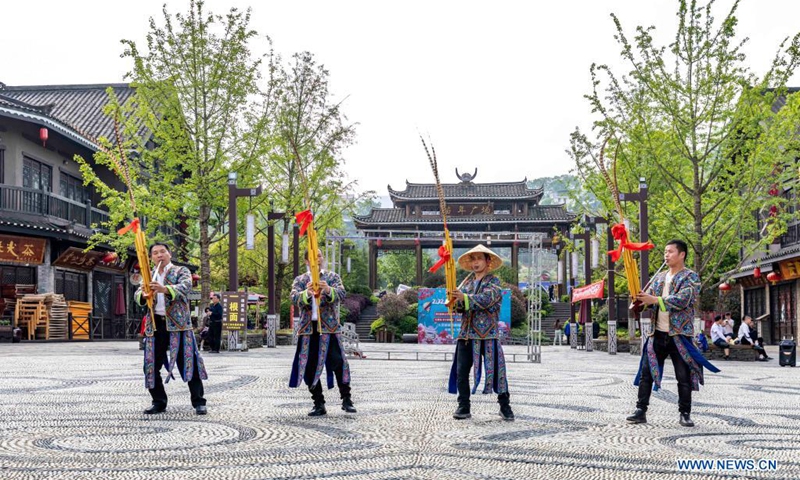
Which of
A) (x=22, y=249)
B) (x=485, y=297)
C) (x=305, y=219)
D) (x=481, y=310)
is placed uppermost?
(x=22, y=249)

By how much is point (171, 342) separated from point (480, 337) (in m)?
2.69

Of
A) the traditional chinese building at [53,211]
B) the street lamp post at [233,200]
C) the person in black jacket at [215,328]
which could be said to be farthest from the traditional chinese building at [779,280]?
the traditional chinese building at [53,211]

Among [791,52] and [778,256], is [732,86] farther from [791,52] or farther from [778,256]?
[778,256]

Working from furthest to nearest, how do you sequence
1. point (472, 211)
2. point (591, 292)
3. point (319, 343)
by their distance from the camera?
1. point (472, 211)
2. point (591, 292)
3. point (319, 343)

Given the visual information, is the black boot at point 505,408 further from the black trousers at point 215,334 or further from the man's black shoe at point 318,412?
the black trousers at point 215,334

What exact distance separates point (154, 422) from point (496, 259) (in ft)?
10.4

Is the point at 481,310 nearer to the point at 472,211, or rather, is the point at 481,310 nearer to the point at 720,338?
the point at 720,338

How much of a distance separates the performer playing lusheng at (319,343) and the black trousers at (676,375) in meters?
2.53

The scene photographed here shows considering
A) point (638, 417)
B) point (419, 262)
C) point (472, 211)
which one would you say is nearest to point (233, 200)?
point (638, 417)

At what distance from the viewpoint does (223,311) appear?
20.3m

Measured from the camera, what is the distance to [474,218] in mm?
53719

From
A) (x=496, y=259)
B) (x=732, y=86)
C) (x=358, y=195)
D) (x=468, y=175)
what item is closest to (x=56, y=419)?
(x=496, y=259)

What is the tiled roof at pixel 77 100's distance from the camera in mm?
29312

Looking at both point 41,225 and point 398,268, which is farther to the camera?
point 398,268
